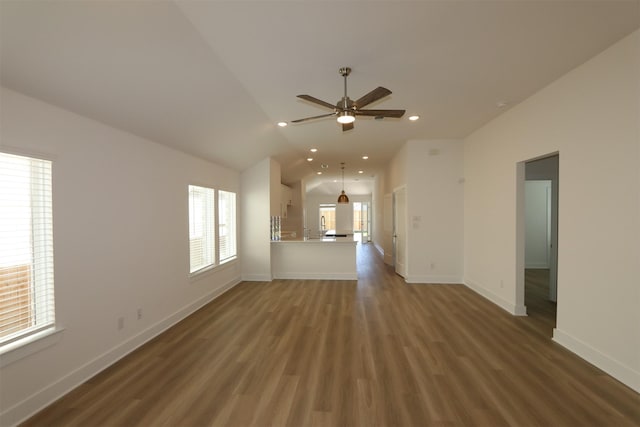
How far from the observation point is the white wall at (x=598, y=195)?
242cm

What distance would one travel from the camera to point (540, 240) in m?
7.38

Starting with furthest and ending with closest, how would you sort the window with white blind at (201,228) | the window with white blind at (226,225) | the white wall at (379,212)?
the white wall at (379,212) < the window with white blind at (226,225) < the window with white blind at (201,228)

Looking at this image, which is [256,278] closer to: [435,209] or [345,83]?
[435,209]

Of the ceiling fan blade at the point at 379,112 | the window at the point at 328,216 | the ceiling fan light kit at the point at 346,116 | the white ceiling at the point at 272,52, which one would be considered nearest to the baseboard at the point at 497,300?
the white ceiling at the point at 272,52

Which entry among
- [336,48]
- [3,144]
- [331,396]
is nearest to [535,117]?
[336,48]

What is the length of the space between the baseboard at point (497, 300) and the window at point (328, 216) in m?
9.73

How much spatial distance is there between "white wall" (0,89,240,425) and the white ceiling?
246 millimetres

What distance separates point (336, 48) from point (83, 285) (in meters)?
3.27

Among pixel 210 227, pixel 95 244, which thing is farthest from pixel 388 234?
pixel 95 244

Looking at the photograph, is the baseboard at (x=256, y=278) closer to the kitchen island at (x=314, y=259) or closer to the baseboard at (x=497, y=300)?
the kitchen island at (x=314, y=259)

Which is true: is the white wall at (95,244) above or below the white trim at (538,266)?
above

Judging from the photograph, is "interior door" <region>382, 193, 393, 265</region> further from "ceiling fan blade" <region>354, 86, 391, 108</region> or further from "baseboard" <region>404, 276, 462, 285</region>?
"ceiling fan blade" <region>354, 86, 391, 108</region>

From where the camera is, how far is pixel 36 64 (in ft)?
6.36

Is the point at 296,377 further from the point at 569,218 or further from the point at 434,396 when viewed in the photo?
the point at 569,218
